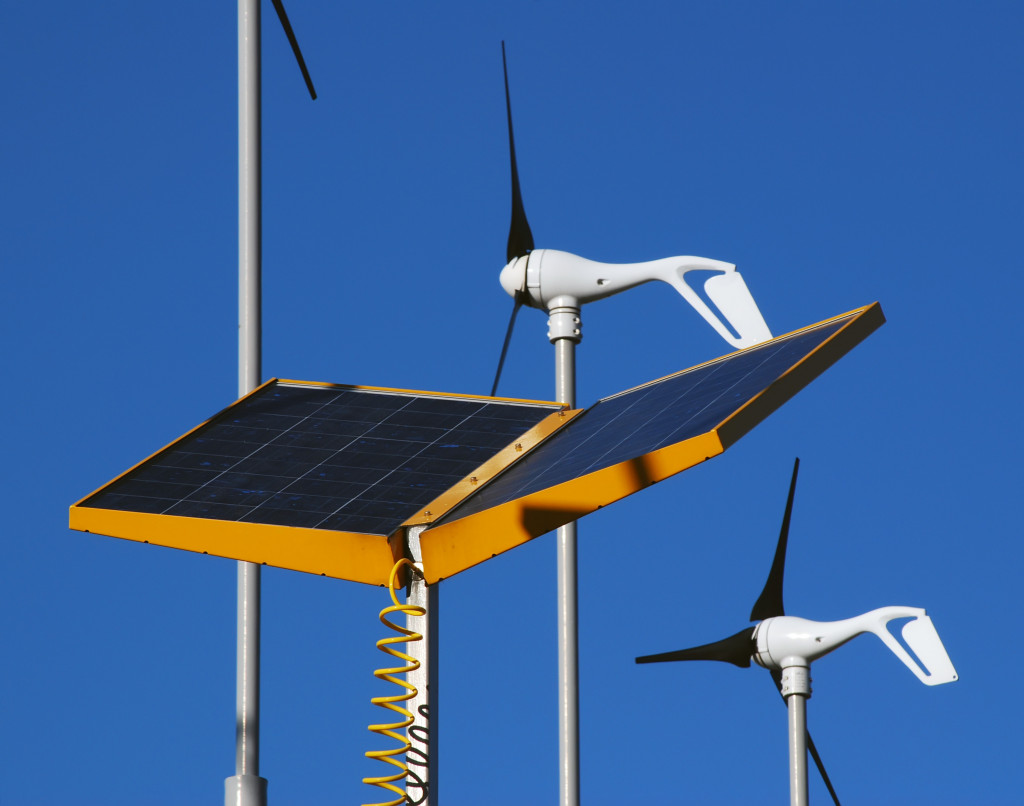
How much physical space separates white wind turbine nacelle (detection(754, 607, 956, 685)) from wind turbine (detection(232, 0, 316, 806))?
13.7 meters

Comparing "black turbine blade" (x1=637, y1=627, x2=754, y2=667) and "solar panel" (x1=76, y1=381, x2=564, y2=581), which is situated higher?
"black turbine blade" (x1=637, y1=627, x2=754, y2=667)

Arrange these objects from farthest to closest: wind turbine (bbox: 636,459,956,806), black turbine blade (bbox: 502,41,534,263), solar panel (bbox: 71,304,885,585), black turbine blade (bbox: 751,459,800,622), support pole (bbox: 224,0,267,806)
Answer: black turbine blade (bbox: 751,459,800,622), wind turbine (bbox: 636,459,956,806), black turbine blade (bbox: 502,41,534,263), support pole (bbox: 224,0,267,806), solar panel (bbox: 71,304,885,585)

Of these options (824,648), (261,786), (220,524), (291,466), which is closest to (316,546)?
(220,524)

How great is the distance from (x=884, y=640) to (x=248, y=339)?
16300 mm

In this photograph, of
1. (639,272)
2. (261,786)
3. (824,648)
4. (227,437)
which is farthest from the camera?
(824,648)

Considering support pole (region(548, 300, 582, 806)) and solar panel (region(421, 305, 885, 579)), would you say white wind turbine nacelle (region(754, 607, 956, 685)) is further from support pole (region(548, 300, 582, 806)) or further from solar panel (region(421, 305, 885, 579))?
solar panel (region(421, 305, 885, 579))

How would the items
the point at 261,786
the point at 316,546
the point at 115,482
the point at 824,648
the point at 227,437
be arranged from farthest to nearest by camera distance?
1. the point at 824,648
2. the point at 261,786
3. the point at 227,437
4. the point at 115,482
5. the point at 316,546

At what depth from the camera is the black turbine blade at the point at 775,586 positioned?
3459 cm

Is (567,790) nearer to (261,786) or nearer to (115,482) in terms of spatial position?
(261,786)

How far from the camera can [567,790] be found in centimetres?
2177

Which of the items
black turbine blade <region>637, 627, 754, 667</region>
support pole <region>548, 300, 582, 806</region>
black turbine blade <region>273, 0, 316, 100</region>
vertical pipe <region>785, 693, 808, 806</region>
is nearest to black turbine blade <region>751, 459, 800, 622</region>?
black turbine blade <region>637, 627, 754, 667</region>

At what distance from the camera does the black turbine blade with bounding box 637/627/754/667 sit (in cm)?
3300

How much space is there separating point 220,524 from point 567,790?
34.7 ft

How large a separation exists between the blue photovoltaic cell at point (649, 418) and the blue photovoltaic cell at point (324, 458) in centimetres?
42
